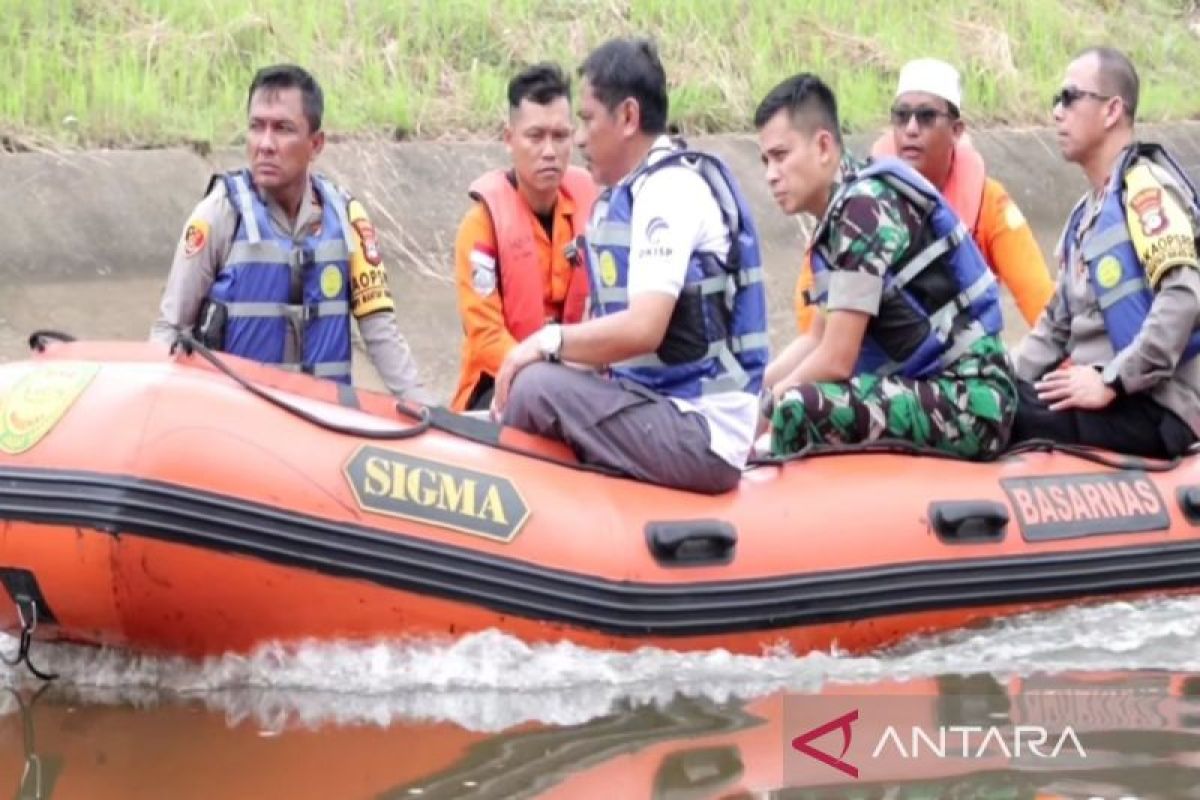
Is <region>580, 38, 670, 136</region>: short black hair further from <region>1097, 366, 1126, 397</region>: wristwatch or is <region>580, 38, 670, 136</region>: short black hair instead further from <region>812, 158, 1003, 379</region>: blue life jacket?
<region>1097, 366, 1126, 397</region>: wristwatch

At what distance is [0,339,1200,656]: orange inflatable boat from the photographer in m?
4.54

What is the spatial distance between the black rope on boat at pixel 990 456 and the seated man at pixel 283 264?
3.11 feet

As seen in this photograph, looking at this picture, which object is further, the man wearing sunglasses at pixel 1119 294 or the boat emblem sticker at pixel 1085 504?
the man wearing sunglasses at pixel 1119 294

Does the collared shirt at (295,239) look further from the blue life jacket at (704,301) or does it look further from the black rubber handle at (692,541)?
the black rubber handle at (692,541)

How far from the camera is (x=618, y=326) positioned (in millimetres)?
4871

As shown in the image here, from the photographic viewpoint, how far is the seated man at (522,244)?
20.1 ft

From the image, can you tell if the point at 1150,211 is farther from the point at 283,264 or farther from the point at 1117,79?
the point at 283,264

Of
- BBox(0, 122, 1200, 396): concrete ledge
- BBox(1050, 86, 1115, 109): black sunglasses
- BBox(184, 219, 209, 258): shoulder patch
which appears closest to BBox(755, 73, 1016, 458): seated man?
BBox(1050, 86, 1115, 109): black sunglasses

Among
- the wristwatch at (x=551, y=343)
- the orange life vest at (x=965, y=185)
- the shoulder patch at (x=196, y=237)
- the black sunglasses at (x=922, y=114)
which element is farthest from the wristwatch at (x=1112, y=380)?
the shoulder patch at (x=196, y=237)

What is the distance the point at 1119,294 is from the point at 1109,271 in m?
0.06

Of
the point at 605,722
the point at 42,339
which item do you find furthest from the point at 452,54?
the point at 605,722

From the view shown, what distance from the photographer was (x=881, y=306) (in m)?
5.27

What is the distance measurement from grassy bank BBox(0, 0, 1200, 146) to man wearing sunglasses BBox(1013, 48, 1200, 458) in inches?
147

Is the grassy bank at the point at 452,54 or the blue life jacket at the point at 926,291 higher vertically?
the grassy bank at the point at 452,54
